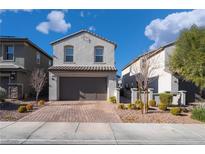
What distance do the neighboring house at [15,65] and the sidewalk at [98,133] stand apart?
9993 millimetres

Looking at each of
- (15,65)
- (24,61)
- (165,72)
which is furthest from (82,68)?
(165,72)

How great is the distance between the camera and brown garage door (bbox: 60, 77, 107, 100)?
19672 millimetres

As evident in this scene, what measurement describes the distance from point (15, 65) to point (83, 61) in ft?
20.3

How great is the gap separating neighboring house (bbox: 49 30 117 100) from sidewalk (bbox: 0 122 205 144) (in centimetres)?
1021

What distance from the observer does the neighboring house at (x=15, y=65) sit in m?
18.5

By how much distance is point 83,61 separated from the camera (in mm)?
19656

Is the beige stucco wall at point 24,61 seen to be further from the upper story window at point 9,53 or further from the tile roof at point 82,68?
the tile roof at point 82,68

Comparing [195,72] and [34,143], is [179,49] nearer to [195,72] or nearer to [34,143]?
[195,72]

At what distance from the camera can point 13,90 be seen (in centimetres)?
1834

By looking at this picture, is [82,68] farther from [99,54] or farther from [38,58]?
[38,58]

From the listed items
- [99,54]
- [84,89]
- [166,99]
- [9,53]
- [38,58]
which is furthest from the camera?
[38,58]

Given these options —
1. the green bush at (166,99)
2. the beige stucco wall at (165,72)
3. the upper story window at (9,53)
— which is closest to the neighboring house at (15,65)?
the upper story window at (9,53)

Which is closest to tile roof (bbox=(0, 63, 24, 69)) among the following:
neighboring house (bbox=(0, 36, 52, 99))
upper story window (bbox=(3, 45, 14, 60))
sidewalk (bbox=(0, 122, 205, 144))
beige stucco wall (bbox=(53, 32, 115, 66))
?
neighboring house (bbox=(0, 36, 52, 99))
